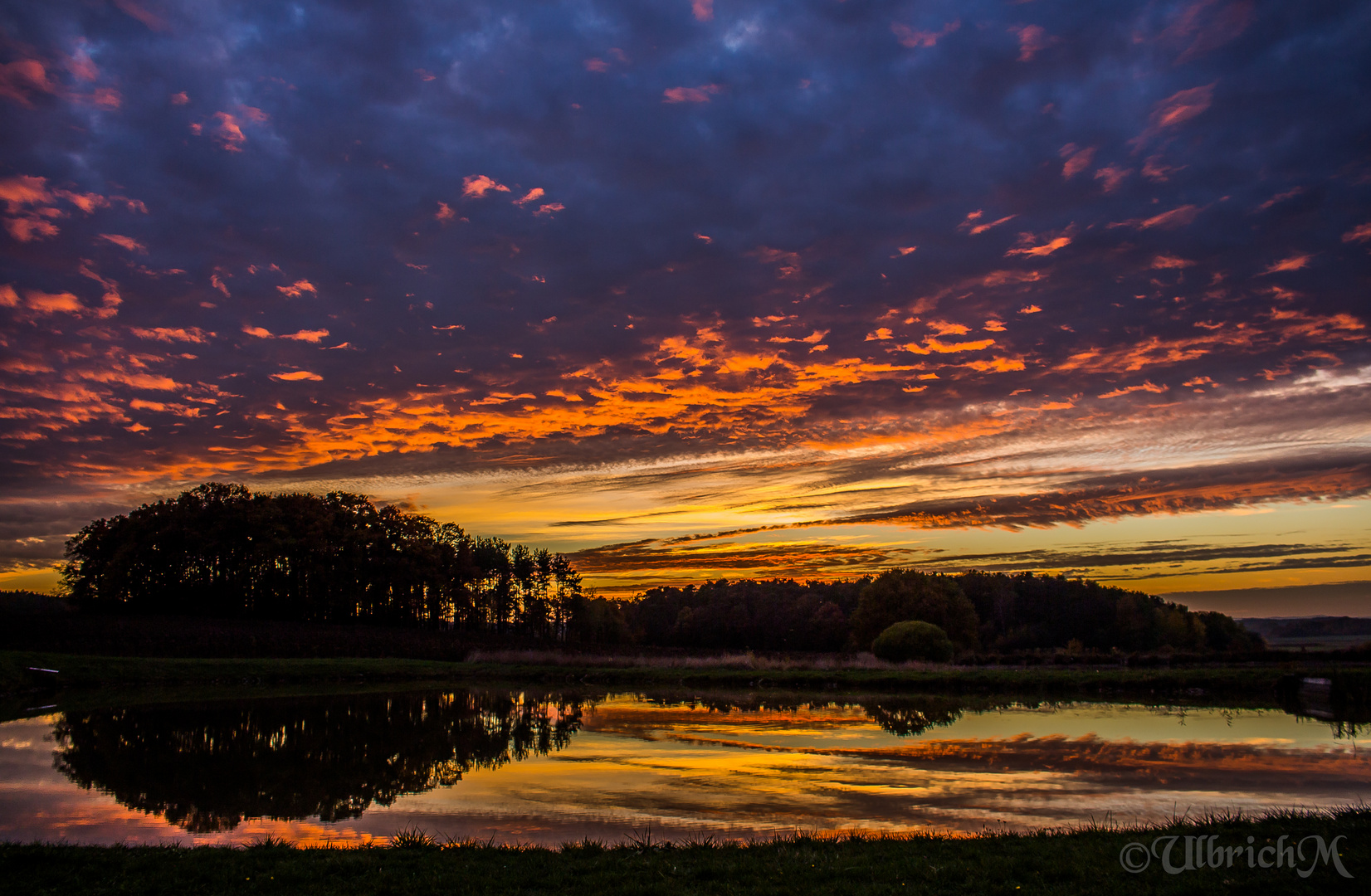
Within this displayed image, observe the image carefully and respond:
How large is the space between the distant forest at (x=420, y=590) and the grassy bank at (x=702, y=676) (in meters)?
21.4

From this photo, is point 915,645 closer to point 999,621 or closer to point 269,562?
point 269,562

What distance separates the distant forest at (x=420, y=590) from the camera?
2618 inches

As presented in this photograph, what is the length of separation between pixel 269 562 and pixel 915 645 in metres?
58.7

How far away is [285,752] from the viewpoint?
698 inches

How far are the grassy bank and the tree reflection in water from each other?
11300 mm

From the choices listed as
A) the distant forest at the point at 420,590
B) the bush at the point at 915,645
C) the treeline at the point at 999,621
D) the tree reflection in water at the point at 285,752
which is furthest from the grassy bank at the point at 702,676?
the treeline at the point at 999,621

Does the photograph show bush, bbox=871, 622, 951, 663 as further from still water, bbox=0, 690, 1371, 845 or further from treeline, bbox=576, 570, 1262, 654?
treeline, bbox=576, 570, 1262, 654

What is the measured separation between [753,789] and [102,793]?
11.3 m

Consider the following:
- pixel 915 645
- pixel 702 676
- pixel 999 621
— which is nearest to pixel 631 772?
pixel 702 676

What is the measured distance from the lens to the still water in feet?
37.6

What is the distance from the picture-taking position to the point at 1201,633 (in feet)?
391

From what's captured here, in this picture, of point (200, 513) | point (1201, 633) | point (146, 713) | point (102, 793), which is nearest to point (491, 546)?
point (200, 513)

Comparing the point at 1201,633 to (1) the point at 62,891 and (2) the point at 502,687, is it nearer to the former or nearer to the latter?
(2) the point at 502,687

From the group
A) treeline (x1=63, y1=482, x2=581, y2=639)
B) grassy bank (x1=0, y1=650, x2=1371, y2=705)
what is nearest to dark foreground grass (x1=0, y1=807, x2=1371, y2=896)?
grassy bank (x1=0, y1=650, x2=1371, y2=705)
